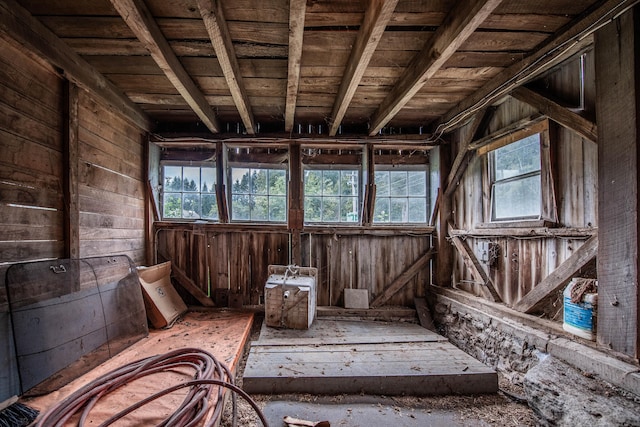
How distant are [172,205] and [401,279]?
3.20 metres

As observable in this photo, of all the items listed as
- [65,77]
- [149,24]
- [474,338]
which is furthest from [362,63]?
[474,338]

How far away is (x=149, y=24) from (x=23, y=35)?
31.0 inches

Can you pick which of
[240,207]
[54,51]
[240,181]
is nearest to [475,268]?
[240,207]

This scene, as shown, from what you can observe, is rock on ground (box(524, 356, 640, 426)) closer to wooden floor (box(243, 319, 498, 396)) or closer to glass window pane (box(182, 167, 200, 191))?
wooden floor (box(243, 319, 498, 396))

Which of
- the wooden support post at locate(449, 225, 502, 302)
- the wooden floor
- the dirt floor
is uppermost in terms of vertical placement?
the wooden support post at locate(449, 225, 502, 302)

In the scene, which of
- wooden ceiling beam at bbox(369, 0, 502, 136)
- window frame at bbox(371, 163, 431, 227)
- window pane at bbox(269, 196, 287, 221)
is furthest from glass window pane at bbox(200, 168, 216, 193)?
wooden ceiling beam at bbox(369, 0, 502, 136)

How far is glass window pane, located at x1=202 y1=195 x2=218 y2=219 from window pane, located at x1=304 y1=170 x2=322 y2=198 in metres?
1.23

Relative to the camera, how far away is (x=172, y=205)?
12.5 feet

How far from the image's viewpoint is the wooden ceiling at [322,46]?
5.74 ft

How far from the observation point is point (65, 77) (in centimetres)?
219

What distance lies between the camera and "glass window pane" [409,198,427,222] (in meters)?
4.00

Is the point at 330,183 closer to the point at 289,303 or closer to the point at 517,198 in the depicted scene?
the point at 289,303

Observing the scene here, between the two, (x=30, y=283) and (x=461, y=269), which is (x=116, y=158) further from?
(x=461, y=269)

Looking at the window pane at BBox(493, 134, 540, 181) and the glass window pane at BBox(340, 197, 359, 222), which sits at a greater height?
the window pane at BBox(493, 134, 540, 181)
